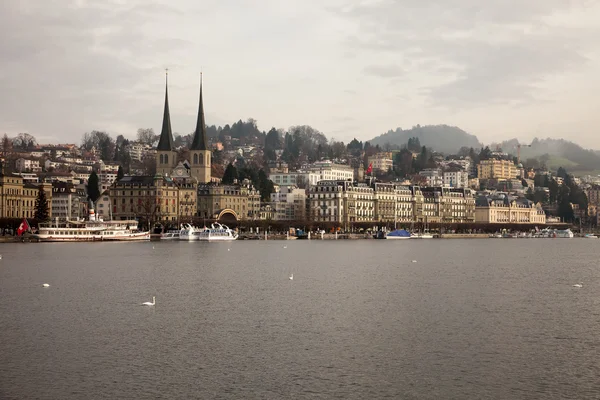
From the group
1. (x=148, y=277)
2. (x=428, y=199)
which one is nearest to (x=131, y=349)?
(x=148, y=277)

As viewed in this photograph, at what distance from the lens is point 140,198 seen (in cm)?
14512

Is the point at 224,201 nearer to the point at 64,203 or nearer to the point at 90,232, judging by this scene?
the point at 64,203

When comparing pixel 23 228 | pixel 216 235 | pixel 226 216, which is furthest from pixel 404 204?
pixel 23 228

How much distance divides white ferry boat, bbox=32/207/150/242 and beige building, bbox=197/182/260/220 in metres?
22.9

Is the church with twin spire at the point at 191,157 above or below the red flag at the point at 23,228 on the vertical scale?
above

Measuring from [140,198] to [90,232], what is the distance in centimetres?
2816

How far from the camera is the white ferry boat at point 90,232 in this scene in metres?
112

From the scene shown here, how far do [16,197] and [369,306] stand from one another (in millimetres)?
103763

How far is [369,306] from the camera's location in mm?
36656

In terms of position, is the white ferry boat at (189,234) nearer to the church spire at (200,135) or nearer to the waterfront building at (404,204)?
the church spire at (200,135)

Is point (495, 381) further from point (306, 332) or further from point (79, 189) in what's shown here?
point (79, 189)

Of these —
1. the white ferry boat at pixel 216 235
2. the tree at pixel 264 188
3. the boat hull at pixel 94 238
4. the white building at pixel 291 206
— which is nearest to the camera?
the boat hull at pixel 94 238

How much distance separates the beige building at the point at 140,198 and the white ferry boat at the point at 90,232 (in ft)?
43.8

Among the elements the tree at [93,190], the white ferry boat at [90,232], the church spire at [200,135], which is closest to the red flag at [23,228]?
the white ferry boat at [90,232]
